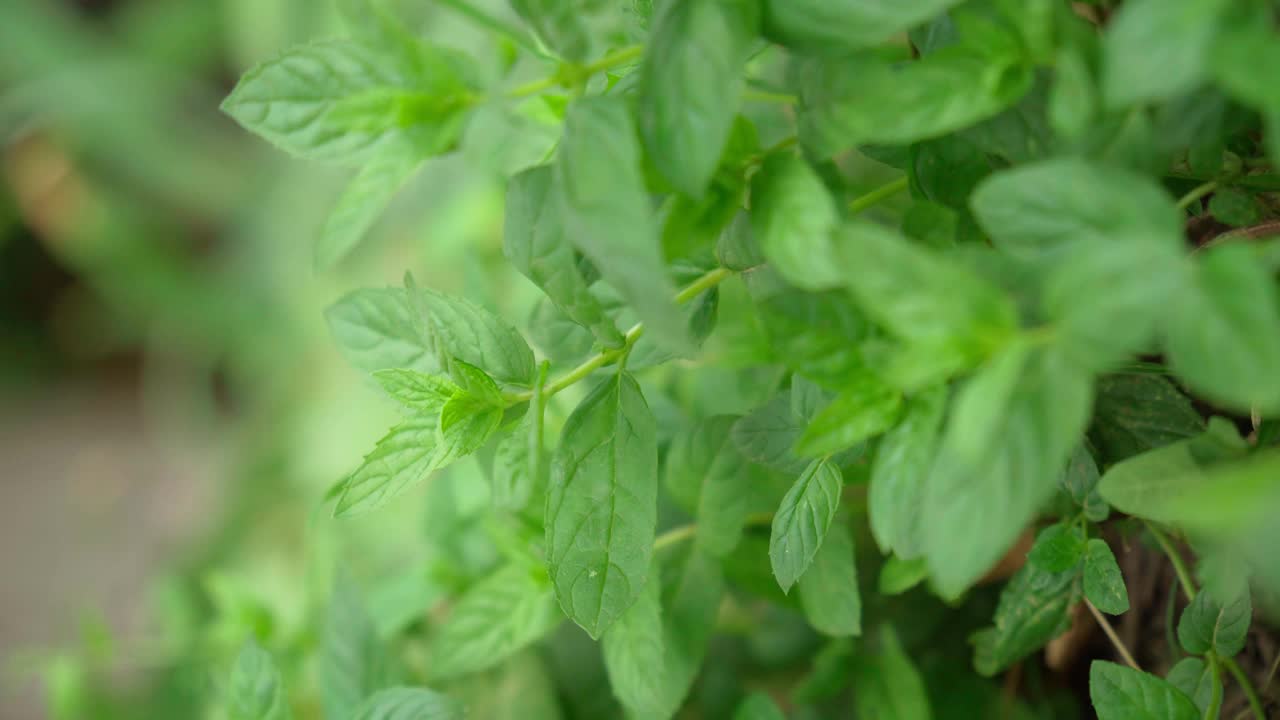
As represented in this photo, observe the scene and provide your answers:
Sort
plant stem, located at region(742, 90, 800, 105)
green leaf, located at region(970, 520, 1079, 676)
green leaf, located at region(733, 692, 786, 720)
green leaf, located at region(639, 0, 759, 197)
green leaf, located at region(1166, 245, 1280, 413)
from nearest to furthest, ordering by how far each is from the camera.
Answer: green leaf, located at region(1166, 245, 1280, 413), green leaf, located at region(639, 0, 759, 197), plant stem, located at region(742, 90, 800, 105), green leaf, located at region(970, 520, 1079, 676), green leaf, located at region(733, 692, 786, 720)

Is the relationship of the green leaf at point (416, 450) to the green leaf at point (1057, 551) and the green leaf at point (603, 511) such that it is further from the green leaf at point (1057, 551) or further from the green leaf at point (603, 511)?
the green leaf at point (1057, 551)

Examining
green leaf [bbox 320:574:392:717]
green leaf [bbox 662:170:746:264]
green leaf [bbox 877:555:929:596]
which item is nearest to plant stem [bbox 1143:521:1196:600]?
green leaf [bbox 877:555:929:596]

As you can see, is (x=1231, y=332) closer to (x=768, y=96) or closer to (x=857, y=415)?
(x=857, y=415)

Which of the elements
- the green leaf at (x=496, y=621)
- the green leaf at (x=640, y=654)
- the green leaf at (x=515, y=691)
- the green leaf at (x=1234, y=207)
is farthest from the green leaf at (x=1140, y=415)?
the green leaf at (x=515, y=691)

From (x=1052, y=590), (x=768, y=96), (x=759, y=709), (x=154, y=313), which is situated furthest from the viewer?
(x=154, y=313)

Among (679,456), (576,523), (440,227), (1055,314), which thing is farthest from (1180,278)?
(440,227)

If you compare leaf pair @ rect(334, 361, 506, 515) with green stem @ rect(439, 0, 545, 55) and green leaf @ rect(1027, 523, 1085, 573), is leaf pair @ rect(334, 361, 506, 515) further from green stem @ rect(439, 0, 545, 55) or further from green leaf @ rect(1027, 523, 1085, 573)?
green leaf @ rect(1027, 523, 1085, 573)

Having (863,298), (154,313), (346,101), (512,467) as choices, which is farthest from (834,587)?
(154,313)

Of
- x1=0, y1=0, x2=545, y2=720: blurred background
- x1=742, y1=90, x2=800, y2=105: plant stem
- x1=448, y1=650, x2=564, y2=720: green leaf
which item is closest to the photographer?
x1=742, y1=90, x2=800, y2=105: plant stem
